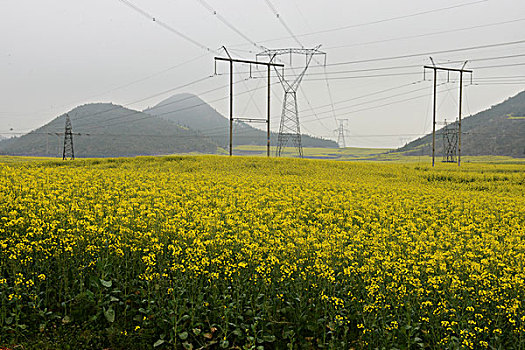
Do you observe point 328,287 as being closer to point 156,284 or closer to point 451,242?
point 156,284

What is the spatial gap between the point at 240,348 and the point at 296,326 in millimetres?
871

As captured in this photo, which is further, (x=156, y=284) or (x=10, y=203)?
(x=10, y=203)

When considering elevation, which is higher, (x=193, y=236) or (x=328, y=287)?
(x=193, y=236)

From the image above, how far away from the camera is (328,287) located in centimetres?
611

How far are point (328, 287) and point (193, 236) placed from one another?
2556mm

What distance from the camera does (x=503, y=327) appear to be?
222 inches

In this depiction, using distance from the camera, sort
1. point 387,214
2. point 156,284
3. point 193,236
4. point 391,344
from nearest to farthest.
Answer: point 391,344 < point 156,284 < point 193,236 < point 387,214

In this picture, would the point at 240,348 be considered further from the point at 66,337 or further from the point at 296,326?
the point at 66,337

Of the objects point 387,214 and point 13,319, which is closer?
point 13,319

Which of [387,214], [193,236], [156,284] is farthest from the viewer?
[387,214]

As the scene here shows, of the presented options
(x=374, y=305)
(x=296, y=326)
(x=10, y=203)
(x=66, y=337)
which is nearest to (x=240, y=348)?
(x=296, y=326)

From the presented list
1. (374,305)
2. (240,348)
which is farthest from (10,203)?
(374,305)

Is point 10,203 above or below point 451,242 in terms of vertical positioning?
above

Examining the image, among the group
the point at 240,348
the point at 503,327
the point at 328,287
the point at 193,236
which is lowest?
the point at 240,348
